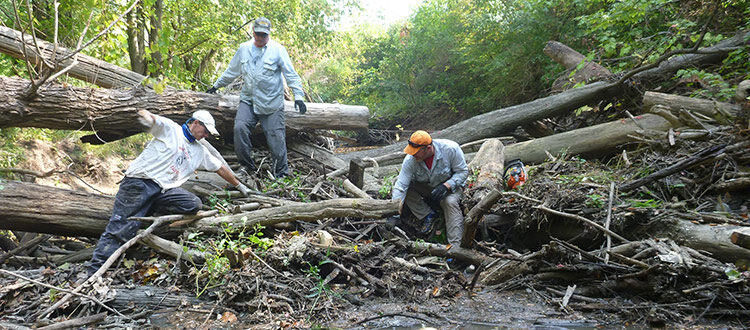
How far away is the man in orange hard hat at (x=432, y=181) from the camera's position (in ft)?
16.4

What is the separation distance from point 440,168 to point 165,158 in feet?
9.55

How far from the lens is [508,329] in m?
3.28

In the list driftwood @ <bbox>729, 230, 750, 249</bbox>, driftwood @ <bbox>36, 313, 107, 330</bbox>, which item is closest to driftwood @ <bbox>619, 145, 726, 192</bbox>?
driftwood @ <bbox>729, 230, 750, 249</bbox>

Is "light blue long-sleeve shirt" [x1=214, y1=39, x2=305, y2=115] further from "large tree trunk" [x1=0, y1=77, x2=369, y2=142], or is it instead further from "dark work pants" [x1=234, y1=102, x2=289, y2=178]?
"large tree trunk" [x1=0, y1=77, x2=369, y2=142]

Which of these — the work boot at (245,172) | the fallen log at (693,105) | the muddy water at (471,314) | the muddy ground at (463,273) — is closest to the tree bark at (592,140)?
the fallen log at (693,105)

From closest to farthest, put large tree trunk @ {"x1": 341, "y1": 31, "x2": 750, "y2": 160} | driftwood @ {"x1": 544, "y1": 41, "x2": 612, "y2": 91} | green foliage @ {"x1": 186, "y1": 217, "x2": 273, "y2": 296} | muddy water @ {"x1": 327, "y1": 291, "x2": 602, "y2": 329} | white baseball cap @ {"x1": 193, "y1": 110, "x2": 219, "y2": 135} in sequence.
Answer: muddy water @ {"x1": 327, "y1": 291, "x2": 602, "y2": 329} < green foliage @ {"x1": 186, "y1": 217, "x2": 273, "y2": 296} < white baseball cap @ {"x1": 193, "y1": 110, "x2": 219, "y2": 135} < large tree trunk @ {"x1": 341, "y1": 31, "x2": 750, "y2": 160} < driftwood @ {"x1": 544, "y1": 41, "x2": 612, "y2": 91}

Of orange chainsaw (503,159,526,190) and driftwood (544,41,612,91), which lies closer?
orange chainsaw (503,159,526,190)

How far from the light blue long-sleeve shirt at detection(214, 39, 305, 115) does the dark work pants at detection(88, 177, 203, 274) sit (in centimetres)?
206

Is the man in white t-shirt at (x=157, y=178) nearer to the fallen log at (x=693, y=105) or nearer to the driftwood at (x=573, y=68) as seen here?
the fallen log at (x=693, y=105)

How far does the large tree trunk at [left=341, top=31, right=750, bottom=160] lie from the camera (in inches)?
289

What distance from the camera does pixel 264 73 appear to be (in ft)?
20.1

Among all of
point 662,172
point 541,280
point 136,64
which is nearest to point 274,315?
point 541,280

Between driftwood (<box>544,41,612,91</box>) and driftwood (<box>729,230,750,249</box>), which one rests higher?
driftwood (<box>544,41,612,91</box>)

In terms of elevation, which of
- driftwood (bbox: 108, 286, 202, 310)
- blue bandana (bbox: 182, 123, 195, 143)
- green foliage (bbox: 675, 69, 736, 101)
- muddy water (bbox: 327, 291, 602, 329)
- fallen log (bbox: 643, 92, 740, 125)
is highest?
blue bandana (bbox: 182, 123, 195, 143)
